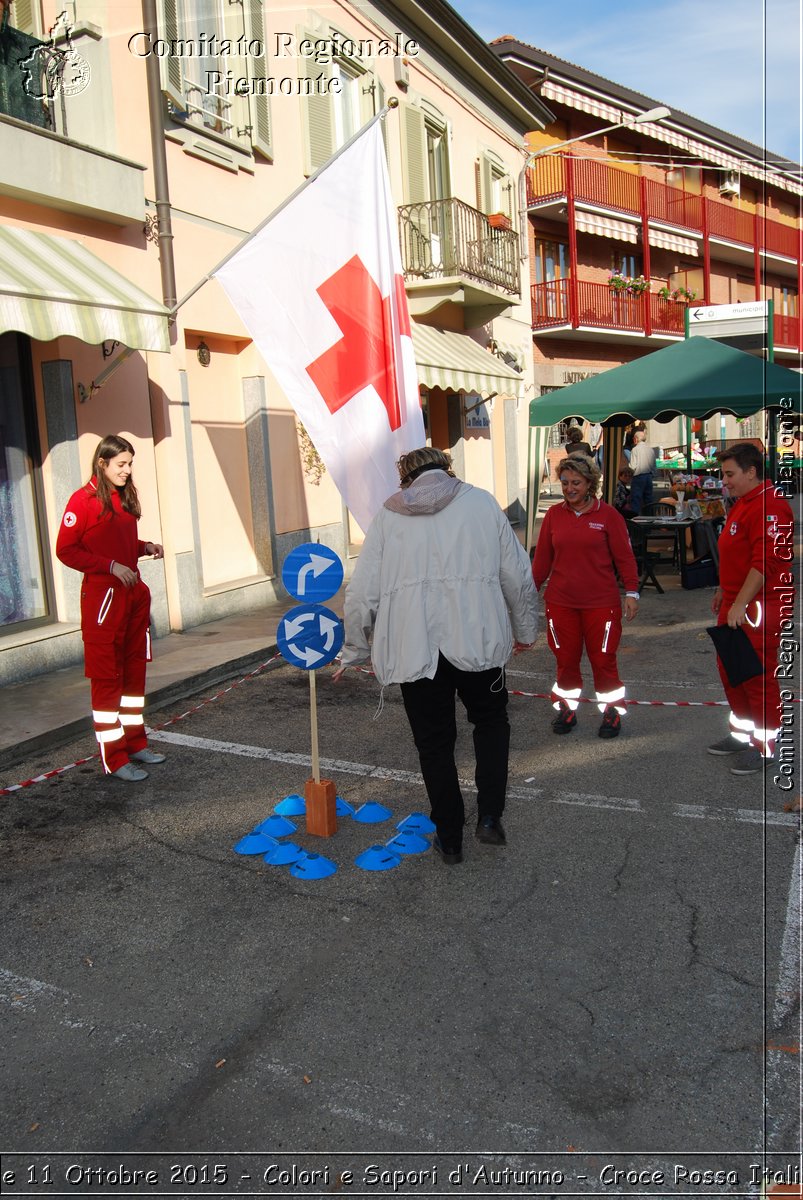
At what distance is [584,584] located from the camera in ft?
20.2

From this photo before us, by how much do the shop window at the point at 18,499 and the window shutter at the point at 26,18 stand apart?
277cm

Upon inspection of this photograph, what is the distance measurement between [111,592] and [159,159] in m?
6.12

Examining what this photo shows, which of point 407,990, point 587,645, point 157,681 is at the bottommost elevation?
point 407,990

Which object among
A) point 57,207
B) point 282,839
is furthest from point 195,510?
point 282,839

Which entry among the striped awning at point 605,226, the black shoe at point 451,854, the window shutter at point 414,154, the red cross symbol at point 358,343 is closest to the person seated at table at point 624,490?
the window shutter at point 414,154

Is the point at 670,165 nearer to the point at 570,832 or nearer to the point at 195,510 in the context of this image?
the point at 195,510

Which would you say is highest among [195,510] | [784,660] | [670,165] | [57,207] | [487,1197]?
[670,165]

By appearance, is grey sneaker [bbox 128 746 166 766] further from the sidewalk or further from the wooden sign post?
the wooden sign post

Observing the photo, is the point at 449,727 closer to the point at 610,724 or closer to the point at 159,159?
the point at 610,724

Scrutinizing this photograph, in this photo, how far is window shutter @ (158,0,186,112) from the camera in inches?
380

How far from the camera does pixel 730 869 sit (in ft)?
13.8

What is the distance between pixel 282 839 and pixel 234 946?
3.35 ft

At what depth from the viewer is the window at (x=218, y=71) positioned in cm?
996

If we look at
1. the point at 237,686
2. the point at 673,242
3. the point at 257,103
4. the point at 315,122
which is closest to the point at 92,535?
the point at 237,686
